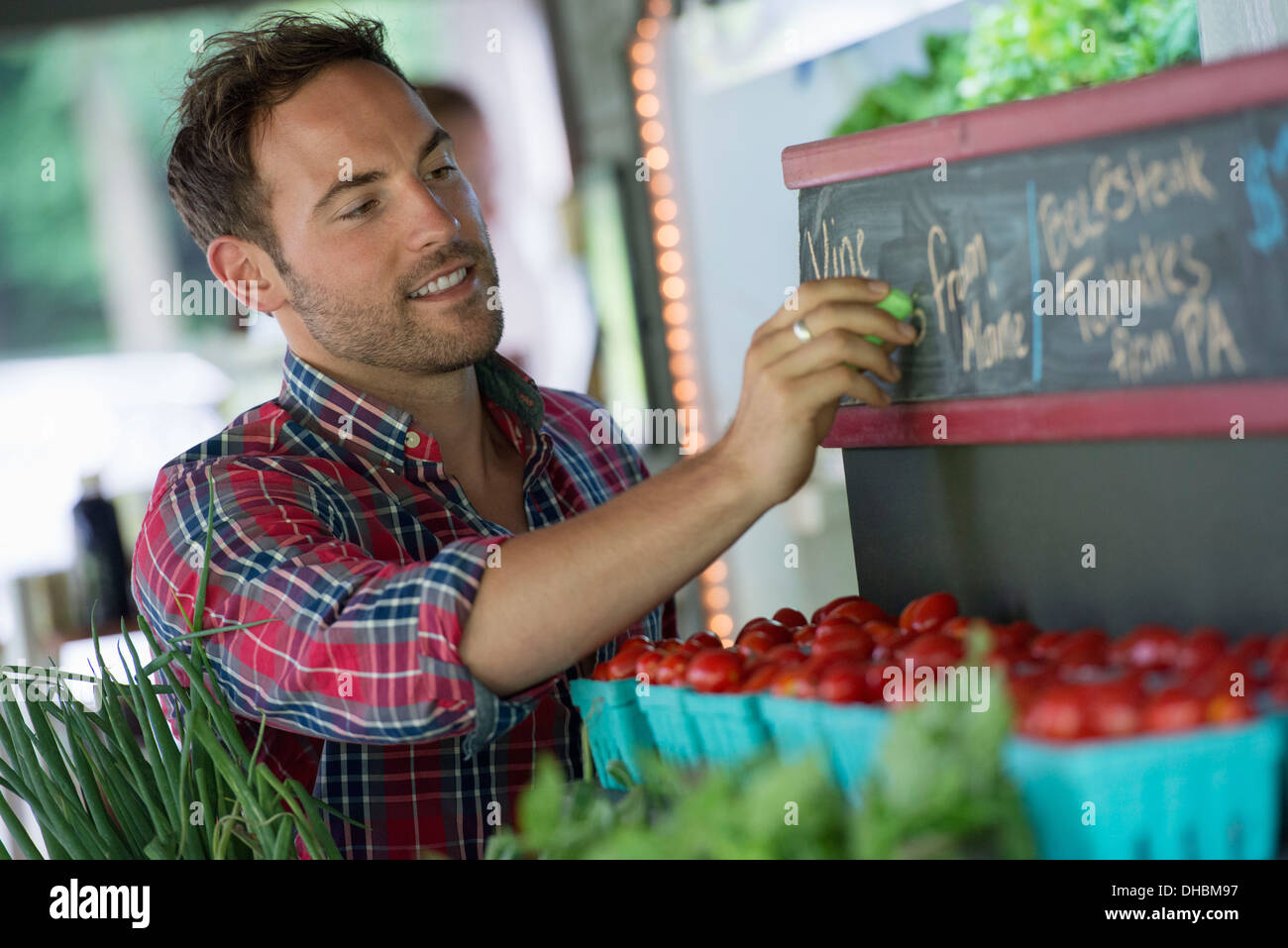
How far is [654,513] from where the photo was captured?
3.69 feet

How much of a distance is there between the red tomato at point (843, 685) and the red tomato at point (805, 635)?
20 centimetres

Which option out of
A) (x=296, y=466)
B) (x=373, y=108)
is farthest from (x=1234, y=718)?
(x=373, y=108)

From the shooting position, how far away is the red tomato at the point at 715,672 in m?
1.06

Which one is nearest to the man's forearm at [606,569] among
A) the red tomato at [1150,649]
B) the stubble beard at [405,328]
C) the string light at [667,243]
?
the red tomato at [1150,649]

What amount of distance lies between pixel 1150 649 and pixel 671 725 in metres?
0.41

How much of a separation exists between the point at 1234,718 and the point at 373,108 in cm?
125

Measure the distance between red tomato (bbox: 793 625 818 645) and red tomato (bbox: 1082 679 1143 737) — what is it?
15.9 inches

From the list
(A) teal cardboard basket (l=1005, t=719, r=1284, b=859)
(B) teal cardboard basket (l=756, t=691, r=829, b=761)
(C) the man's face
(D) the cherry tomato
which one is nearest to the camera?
(A) teal cardboard basket (l=1005, t=719, r=1284, b=859)

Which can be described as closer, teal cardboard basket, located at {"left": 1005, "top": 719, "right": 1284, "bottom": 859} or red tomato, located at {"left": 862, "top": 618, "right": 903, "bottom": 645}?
teal cardboard basket, located at {"left": 1005, "top": 719, "right": 1284, "bottom": 859}

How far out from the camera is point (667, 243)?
172 inches

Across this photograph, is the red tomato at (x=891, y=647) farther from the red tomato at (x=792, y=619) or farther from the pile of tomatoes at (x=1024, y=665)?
the red tomato at (x=792, y=619)

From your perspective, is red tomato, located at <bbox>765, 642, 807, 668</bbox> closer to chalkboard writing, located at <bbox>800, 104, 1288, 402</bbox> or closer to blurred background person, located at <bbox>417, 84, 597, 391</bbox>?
chalkboard writing, located at <bbox>800, 104, 1288, 402</bbox>

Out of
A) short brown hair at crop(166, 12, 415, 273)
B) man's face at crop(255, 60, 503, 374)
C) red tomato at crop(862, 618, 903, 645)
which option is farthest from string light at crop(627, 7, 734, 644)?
red tomato at crop(862, 618, 903, 645)

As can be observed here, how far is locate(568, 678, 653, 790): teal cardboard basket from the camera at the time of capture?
117 centimetres
